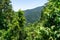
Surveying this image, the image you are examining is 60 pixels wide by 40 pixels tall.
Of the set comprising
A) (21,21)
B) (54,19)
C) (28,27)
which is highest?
(54,19)

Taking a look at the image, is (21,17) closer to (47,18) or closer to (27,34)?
(27,34)

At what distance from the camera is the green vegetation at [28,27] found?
52.0 ft

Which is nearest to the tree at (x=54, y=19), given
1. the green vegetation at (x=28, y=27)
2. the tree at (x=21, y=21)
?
the green vegetation at (x=28, y=27)

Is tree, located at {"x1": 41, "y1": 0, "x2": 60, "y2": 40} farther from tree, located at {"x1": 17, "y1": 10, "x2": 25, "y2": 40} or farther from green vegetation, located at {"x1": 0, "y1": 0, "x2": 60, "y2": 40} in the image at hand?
tree, located at {"x1": 17, "y1": 10, "x2": 25, "y2": 40}

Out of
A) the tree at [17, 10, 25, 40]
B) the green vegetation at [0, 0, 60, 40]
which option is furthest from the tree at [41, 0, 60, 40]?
the tree at [17, 10, 25, 40]

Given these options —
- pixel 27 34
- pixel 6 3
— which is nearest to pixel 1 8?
pixel 6 3

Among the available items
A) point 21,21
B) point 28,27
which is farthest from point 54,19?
point 28,27

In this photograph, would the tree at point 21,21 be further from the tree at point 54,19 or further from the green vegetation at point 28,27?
the tree at point 54,19

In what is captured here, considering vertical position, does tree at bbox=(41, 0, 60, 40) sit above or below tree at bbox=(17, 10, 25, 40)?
above

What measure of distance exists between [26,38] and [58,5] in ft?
76.7

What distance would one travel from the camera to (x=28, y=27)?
166ft

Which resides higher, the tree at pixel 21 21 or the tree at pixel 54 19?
the tree at pixel 54 19

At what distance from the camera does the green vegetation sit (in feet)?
52.0

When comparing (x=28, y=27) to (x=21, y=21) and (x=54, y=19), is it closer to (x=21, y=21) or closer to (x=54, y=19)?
(x=21, y=21)
